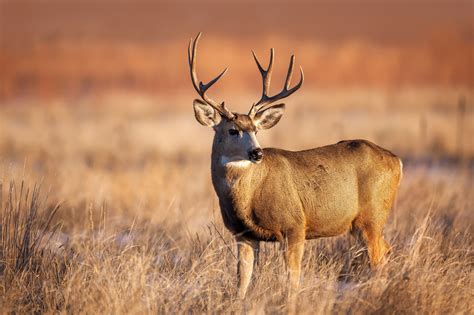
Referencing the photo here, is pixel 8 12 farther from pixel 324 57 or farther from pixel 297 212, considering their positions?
pixel 297 212

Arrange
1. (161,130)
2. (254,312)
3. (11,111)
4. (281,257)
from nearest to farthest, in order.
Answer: (254,312) < (281,257) < (161,130) < (11,111)

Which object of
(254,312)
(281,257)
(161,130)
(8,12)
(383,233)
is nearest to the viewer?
(254,312)

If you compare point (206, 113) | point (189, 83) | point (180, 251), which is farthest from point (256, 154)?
point (189, 83)

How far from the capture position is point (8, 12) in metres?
64.7

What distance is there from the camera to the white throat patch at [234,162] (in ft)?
26.5

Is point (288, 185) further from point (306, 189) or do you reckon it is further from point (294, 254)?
point (294, 254)

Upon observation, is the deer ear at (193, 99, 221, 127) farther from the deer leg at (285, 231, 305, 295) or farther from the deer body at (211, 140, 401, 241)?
the deer leg at (285, 231, 305, 295)

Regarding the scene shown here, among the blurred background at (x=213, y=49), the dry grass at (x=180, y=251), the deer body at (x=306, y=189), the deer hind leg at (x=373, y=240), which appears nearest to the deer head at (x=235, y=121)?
the deer body at (x=306, y=189)

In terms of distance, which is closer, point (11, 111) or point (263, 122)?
point (263, 122)

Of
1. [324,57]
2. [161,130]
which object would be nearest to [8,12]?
[324,57]

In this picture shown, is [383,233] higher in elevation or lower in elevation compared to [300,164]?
lower

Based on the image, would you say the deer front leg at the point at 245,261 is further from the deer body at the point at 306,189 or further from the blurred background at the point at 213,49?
the blurred background at the point at 213,49

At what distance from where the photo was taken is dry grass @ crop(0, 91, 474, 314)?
23.0 feet

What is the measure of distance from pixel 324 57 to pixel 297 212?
43217 millimetres
